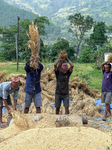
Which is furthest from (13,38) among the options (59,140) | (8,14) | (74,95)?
(8,14)

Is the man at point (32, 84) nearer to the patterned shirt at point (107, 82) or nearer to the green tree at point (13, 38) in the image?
the patterned shirt at point (107, 82)

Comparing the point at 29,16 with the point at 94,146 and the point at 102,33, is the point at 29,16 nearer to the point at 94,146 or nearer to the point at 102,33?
the point at 102,33

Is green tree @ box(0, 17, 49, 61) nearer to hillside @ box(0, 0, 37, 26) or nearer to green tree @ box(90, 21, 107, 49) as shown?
green tree @ box(90, 21, 107, 49)

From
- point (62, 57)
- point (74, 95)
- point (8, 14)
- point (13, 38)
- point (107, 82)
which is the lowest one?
point (74, 95)

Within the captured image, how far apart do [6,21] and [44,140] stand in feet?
307

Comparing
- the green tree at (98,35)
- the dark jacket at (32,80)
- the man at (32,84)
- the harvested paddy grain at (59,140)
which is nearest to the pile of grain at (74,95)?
the man at (32,84)

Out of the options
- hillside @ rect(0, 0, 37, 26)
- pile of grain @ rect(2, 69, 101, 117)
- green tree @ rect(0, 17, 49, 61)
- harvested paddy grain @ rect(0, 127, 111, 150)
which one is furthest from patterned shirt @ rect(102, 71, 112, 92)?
hillside @ rect(0, 0, 37, 26)

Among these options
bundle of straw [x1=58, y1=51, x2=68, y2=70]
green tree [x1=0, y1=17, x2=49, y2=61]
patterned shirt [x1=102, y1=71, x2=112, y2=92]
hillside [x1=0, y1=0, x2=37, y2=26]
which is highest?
hillside [x1=0, y1=0, x2=37, y2=26]

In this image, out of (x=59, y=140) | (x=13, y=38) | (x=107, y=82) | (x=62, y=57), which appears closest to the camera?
(x=59, y=140)

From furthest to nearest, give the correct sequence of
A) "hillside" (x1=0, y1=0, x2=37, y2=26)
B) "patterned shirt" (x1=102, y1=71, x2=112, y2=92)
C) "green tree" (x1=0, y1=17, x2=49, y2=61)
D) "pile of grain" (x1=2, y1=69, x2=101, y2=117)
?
"hillside" (x1=0, y1=0, x2=37, y2=26) → "green tree" (x1=0, y1=17, x2=49, y2=61) → "pile of grain" (x1=2, y1=69, x2=101, y2=117) → "patterned shirt" (x1=102, y1=71, x2=112, y2=92)

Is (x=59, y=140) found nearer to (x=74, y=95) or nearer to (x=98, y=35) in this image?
(x=74, y=95)

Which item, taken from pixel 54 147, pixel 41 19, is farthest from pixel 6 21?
pixel 54 147

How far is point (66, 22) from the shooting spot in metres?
147

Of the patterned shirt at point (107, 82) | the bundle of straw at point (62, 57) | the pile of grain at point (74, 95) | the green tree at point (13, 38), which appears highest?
the green tree at point (13, 38)
